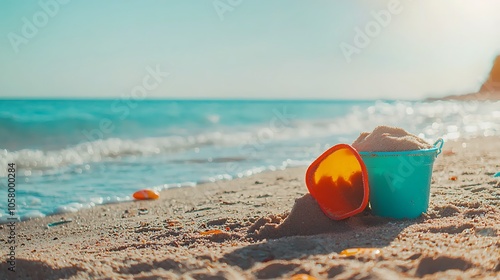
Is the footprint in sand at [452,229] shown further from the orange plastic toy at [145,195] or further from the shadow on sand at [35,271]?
the orange plastic toy at [145,195]

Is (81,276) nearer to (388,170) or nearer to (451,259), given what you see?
(451,259)

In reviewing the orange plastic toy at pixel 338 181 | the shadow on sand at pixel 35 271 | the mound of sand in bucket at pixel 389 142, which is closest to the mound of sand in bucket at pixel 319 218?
the mound of sand in bucket at pixel 389 142

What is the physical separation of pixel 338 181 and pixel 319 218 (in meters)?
0.40

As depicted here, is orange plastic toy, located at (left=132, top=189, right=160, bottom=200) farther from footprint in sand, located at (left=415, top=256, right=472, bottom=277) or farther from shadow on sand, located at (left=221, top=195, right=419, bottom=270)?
footprint in sand, located at (left=415, top=256, right=472, bottom=277)

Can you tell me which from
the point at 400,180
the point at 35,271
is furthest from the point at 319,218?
the point at 35,271

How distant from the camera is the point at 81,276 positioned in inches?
95.7

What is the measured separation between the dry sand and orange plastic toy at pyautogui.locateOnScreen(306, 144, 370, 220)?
13cm

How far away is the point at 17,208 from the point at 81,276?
10.2 feet

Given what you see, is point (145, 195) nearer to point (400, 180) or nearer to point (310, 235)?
point (310, 235)

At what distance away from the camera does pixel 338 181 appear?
348 centimetres

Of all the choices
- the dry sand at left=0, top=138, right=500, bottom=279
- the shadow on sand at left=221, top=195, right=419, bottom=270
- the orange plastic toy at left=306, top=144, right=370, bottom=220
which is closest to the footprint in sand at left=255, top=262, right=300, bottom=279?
the dry sand at left=0, top=138, right=500, bottom=279

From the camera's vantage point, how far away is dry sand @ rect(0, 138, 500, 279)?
93.5 inches

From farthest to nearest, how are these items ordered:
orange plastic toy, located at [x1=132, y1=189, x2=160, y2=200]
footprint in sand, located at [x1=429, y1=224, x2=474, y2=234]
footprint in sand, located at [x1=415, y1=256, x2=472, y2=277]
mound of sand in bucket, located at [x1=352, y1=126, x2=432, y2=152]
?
orange plastic toy, located at [x1=132, y1=189, x2=160, y2=200]
mound of sand in bucket, located at [x1=352, y1=126, x2=432, y2=152]
footprint in sand, located at [x1=429, y1=224, x2=474, y2=234]
footprint in sand, located at [x1=415, y1=256, x2=472, y2=277]

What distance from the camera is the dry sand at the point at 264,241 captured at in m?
2.38
